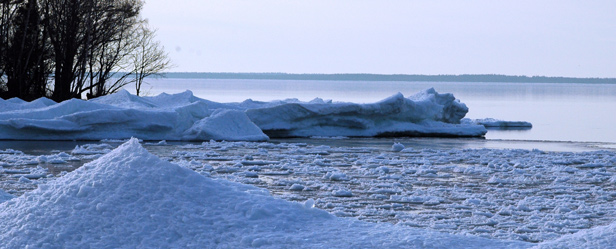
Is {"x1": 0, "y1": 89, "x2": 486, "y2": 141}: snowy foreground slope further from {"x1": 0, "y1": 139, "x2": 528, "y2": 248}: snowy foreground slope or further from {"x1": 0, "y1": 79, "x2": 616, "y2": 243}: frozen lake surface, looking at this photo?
{"x1": 0, "y1": 139, "x2": 528, "y2": 248}: snowy foreground slope

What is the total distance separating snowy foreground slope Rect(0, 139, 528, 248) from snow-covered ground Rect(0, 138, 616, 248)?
0.03 ft

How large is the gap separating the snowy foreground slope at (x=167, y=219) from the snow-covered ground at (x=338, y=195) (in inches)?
0.4

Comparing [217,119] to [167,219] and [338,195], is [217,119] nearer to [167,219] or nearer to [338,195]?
A: [338,195]

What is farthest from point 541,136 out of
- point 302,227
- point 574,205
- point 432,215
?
point 302,227

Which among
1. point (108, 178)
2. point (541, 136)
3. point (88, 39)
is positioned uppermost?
point (88, 39)

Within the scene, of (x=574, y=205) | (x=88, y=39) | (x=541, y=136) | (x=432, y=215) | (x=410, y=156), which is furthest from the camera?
(x=88, y=39)

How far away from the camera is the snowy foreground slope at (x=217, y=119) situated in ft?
51.5

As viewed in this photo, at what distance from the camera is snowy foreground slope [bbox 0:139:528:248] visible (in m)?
4.36

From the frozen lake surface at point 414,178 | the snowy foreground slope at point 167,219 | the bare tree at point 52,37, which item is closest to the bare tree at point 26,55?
the bare tree at point 52,37

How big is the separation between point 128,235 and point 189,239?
380 mm

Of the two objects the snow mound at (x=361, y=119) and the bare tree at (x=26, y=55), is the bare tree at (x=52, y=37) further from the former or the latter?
the snow mound at (x=361, y=119)

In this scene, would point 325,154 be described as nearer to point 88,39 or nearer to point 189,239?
point 189,239

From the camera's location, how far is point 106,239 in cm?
434

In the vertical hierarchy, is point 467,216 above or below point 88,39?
below
